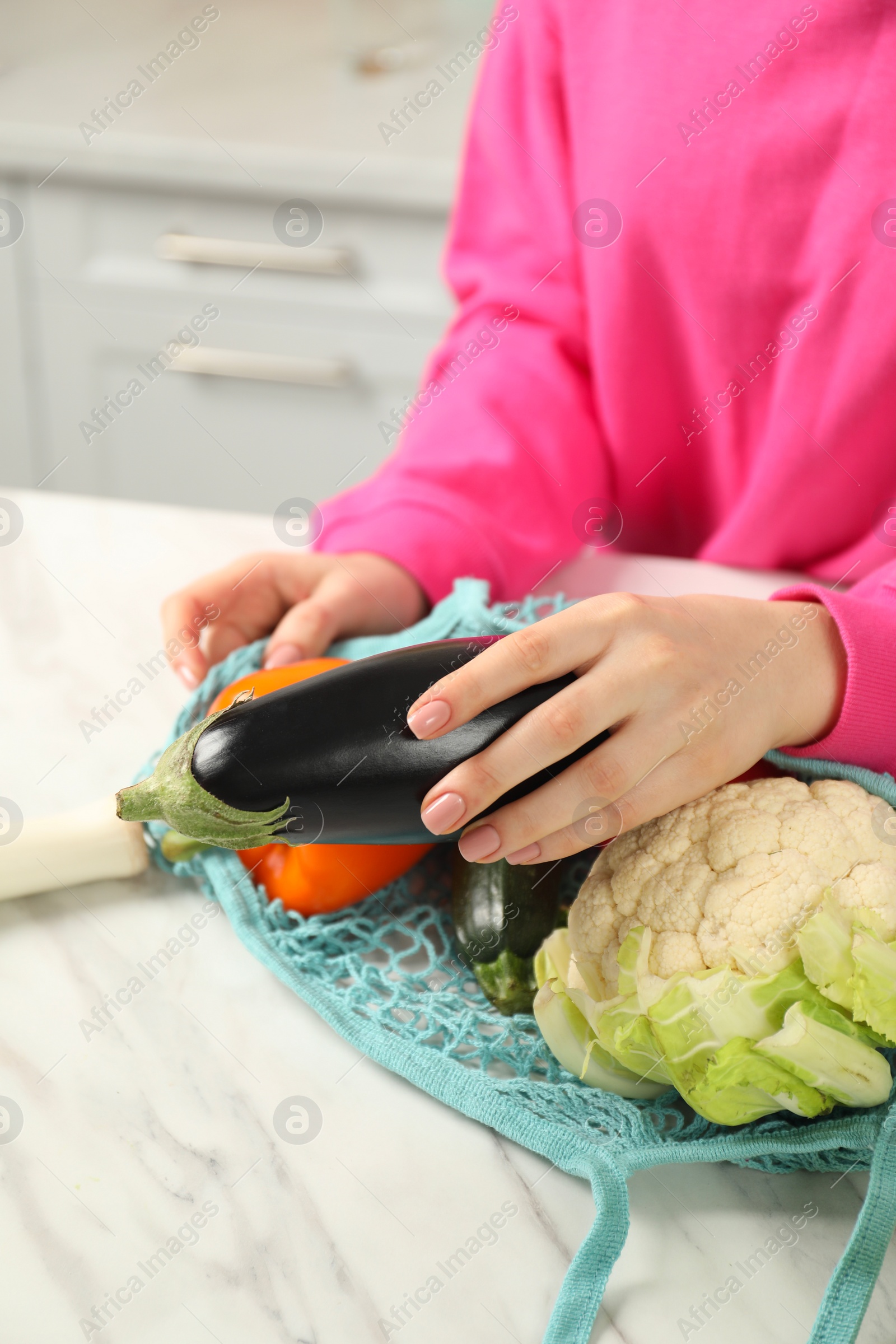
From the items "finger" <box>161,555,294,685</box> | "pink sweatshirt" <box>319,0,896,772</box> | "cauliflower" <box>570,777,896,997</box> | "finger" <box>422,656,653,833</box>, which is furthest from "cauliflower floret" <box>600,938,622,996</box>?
"finger" <box>161,555,294,685</box>

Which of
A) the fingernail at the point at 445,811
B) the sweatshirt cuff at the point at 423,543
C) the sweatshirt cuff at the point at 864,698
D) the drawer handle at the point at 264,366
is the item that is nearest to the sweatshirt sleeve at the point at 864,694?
the sweatshirt cuff at the point at 864,698

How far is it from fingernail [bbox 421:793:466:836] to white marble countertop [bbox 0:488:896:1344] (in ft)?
0.44

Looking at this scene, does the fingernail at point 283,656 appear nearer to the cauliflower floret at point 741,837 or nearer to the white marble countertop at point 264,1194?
the white marble countertop at point 264,1194

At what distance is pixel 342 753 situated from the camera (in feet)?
1.73

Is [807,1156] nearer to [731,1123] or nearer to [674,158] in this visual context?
[731,1123]

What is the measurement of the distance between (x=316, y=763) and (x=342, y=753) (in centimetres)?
1

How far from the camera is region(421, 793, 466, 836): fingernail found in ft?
1.68

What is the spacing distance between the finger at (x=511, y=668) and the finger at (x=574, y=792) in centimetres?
4

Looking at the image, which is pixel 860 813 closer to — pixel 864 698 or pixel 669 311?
pixel 864 698

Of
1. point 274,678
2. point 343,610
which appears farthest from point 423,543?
point 274,678

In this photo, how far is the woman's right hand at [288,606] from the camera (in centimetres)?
76

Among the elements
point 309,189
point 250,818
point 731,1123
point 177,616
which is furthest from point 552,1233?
point 309,189

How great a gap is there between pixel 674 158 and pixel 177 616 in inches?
19.5

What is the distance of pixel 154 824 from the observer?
66cm
